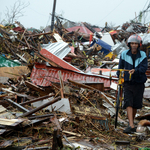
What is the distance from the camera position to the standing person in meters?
4.13

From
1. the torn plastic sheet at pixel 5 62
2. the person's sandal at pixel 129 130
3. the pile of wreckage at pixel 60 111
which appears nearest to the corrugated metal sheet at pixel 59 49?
the pile of wreckage at pixel 60 111

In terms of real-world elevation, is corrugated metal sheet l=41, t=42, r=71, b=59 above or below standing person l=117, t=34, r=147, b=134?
above

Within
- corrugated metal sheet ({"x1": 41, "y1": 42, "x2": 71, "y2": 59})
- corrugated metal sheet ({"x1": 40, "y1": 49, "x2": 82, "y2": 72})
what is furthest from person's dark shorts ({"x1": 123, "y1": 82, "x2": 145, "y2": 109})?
corrugated metal sheet ({"x1": 41, "y1": 42, "x2": 71, "y2": 59})

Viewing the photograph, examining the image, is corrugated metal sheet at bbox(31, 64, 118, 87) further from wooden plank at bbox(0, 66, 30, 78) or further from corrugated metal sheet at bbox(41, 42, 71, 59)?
wooden plank at bbox(0, 66, 30, 78)

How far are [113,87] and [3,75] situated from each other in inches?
186

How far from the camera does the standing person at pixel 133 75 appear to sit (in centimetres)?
413

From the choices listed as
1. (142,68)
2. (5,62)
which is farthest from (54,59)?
(142,68)

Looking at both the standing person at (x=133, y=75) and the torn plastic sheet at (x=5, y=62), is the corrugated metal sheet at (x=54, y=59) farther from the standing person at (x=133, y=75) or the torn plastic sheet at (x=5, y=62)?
the standing person at (x=133, y=75)

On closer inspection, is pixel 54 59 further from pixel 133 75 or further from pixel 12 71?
pixel 133 75

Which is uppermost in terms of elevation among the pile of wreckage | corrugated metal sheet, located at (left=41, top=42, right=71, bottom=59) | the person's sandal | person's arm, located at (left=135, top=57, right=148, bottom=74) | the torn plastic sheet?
corrugated metal sheet, located at (left=41, top=42, right=71, bottom=59)

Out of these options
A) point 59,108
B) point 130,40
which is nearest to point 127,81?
point 130,40

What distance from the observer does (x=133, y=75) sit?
13.6ft

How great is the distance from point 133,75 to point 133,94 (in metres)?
0.46

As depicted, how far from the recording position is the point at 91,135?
3.70 metres
